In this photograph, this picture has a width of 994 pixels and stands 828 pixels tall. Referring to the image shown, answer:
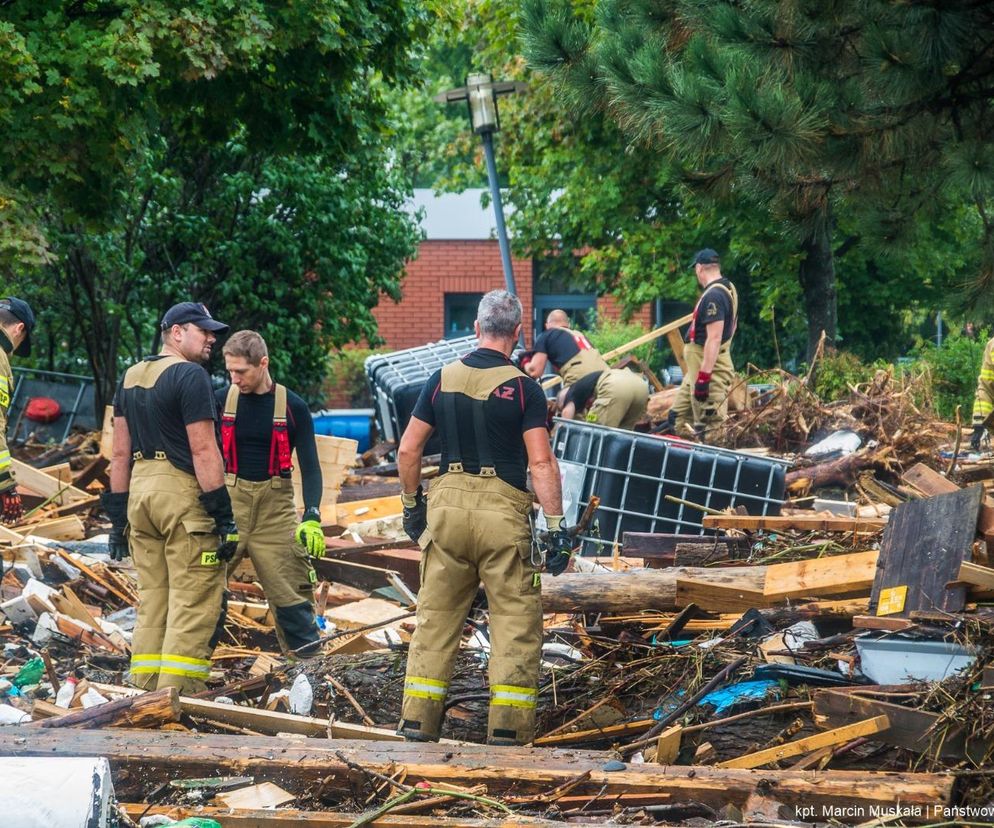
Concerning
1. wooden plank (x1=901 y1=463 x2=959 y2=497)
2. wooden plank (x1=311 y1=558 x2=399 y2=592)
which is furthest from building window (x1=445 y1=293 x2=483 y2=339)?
wooden plank (x1=901 y1=463 x2=959 y2=497)

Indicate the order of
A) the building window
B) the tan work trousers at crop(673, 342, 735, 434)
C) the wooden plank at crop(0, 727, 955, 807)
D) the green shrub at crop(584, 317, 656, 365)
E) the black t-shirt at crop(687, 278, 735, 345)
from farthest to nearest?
1. the building window
2. the green shrub at crop(584, 317, 656, 365)
3. the tan work trousers at crop(673, 342, 735, 434)
4. the black t-shirt at crop(687, 278, 735, 345)
5. the wooden plank at crop(0, 727, 955, 807)

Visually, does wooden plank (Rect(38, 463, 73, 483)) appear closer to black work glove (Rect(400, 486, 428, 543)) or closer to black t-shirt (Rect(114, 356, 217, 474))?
black t-shirt (Rect(114, 356, 217, 474))

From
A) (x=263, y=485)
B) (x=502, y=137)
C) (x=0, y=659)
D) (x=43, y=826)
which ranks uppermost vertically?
(x=502, y=137)

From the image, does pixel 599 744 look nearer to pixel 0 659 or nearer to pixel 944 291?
pixel 944 291

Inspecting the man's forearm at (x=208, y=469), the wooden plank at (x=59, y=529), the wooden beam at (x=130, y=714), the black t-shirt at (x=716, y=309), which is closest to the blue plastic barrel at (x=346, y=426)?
the black t-shirt at (x=716, y=309)

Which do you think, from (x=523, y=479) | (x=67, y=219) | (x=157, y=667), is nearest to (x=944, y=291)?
(x=523, y=479)

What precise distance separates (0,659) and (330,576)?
8.37 ft

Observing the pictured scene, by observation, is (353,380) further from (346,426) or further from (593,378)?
(593,378)

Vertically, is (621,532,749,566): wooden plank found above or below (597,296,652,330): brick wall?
below

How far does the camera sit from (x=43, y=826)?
142 inches

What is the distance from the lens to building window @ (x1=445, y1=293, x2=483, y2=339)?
2812 centimetres

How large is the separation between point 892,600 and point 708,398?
6028mm

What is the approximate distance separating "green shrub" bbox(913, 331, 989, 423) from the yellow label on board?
10525 millimetres

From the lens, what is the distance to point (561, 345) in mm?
11320
